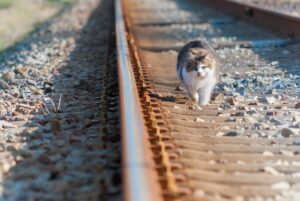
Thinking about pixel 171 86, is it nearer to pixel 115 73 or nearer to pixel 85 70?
pixel 115 73

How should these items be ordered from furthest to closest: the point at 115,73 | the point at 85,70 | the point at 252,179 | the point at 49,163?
the point at 85,70
the point at 115,73
the point at 49,163
the point at 252,179

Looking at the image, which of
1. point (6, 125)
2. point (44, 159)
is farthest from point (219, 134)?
point (6, 125)

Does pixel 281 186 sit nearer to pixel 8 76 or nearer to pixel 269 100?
pixel 269 100

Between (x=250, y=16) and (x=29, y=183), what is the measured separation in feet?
35.8

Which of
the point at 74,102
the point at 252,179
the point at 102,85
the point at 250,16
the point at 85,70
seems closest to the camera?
the point at 252,179

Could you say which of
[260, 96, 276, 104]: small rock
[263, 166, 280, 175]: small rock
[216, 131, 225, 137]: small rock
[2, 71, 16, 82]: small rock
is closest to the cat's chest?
[260, 96, 276, 104]: small rock

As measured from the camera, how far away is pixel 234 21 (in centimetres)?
1461

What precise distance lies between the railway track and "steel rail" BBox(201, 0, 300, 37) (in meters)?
0.11

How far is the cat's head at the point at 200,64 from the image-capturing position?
20.7 ft

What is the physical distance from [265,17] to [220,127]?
7793 millimetres

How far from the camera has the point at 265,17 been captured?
504 inches

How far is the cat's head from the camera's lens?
6312mm

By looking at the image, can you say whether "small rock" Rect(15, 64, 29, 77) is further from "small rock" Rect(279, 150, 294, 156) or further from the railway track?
"small rock" Rect(279, 150, 294, 156)

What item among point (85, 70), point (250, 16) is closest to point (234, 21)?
point (250, 16)
